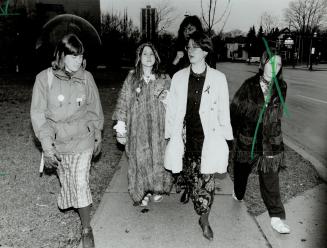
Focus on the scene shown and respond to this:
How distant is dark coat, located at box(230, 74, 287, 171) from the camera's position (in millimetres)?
3916

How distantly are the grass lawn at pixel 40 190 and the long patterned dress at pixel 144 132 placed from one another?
693 millimetres

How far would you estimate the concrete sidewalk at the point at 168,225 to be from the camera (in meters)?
3.63

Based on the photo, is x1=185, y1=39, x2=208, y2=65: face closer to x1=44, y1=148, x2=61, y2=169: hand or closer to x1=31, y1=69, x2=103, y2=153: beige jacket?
x1=31, y1=69, x2=103, y2=153: beige jacket

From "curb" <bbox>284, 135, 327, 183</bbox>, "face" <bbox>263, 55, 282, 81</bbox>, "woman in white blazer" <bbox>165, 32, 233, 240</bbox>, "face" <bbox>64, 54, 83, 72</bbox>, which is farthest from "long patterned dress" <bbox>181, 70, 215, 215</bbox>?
"curb" <bbox>284, 135, 327, 183</bbox>

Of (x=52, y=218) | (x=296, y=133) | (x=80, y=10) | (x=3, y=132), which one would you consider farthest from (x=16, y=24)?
(x=52, y=218)

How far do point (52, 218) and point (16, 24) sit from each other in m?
42.0

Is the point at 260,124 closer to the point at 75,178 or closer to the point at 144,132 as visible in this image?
the point at 144,132

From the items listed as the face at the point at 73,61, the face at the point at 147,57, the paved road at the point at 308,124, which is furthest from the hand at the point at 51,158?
the paved road at the point at 308,124

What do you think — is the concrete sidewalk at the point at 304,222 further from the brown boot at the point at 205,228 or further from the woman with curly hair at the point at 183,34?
the woman with curly hair at the point at 183,34

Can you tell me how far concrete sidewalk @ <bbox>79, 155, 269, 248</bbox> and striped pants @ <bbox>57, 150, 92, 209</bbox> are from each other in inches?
17.2

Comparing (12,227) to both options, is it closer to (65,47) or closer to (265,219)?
(65,47)

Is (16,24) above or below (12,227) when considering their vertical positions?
above

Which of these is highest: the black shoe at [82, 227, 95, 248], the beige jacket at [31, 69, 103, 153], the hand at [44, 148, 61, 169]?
the beige jacket at [31, 69, 103, 153]

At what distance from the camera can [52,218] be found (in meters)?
4.25
